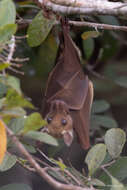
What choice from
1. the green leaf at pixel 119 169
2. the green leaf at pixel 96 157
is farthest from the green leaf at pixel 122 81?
the green leaf at pixel 96 157

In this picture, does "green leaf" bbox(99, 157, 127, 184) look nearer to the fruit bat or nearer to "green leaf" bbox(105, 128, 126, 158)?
"green leaf" bbox(105, 128, 126, 158)

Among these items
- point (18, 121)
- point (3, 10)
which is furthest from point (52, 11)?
point (18, 121)

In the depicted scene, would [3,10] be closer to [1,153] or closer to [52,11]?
[52,11]

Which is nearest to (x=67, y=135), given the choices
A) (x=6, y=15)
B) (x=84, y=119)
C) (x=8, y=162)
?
(x=84, y=119)

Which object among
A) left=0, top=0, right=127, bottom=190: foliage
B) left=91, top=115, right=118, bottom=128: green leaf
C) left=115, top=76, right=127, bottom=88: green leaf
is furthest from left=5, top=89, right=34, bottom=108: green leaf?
left=115, top=76, right=127, bottom=88: green leaf

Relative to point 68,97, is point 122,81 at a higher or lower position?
lower

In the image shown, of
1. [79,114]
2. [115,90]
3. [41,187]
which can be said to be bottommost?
[115,90]

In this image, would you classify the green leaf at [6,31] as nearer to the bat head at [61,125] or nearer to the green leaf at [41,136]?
the green leaf at [41,136]

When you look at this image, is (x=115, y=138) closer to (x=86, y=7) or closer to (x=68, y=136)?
(x=86, y=7)
